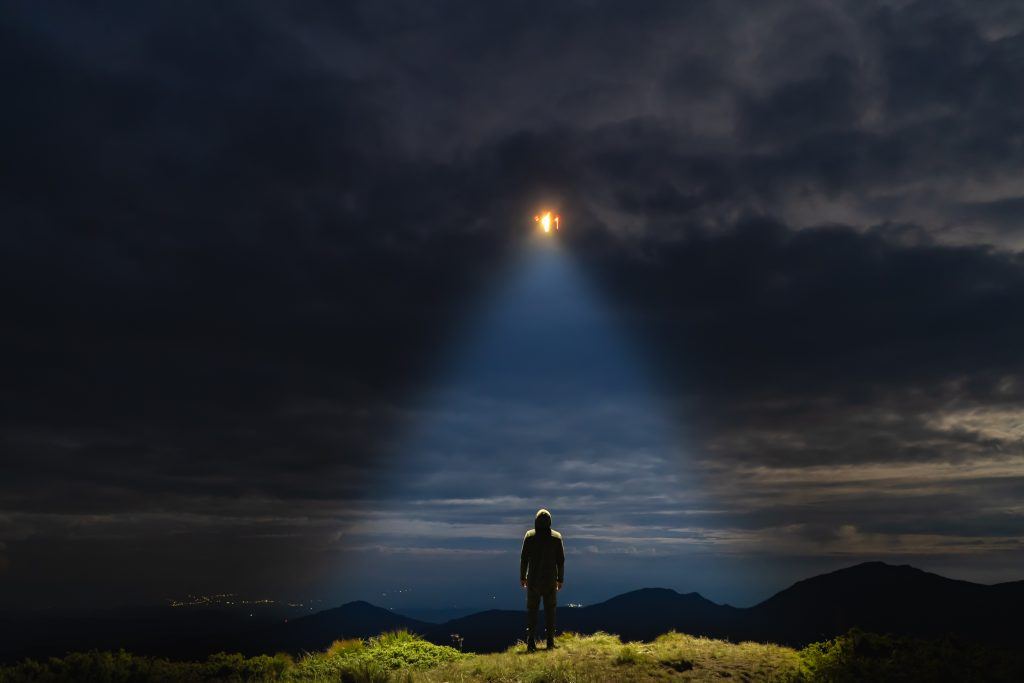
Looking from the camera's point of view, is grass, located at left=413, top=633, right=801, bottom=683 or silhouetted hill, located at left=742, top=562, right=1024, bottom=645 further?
silhouetted hill, located at left=742, top=562, right=1024, bottom=645

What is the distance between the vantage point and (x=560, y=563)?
21500 mm

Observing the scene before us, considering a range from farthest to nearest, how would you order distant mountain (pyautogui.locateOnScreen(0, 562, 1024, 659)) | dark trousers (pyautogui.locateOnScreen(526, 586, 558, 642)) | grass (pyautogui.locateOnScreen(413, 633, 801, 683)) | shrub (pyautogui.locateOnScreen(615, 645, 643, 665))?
1. distant mountain (pyautogui.locateOnScreen(0, 562, 1024, 659))
2. dark trousers (pyautogui.locateOnScreen(526, 586, 558, 642))
3. shrub (pyautogui.locateOnScreen(615, 645, 643, 665))
4. grass (pyautogui.locateOnScreen(413, 633, 801, 683))

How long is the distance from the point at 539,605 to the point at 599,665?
4.87 m

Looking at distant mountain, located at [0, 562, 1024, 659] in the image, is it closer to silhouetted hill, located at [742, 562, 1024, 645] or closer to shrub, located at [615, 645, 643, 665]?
silhouetted hill, located at [742, 562, 1024, 645]

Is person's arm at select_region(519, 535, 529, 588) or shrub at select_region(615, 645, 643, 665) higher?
person's arm at select_region(519, 535, 529, 588)

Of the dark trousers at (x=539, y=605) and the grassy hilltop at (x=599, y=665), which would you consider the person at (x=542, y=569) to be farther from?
the grassy hilltop at (x=599, y=665)

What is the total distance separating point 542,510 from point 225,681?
9524mm

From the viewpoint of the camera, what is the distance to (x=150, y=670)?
16.2m

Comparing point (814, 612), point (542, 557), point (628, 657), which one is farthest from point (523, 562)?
point (814, 612)

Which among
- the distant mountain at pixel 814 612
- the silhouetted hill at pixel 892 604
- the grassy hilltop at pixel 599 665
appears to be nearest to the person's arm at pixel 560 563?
the grassy hilltop at pixel 599 665

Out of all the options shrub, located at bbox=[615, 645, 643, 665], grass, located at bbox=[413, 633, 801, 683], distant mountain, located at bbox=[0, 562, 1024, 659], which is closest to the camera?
grass, located at bbox=[413, 633, 801, 683]

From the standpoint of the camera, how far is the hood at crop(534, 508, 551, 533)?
21.4 metres

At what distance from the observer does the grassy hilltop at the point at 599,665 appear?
46.4 ft

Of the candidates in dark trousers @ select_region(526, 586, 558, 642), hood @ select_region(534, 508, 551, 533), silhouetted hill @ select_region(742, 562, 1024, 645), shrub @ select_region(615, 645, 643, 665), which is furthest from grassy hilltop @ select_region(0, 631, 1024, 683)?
silhouetted hill @ select_region(742, 562, 1024, 645)
